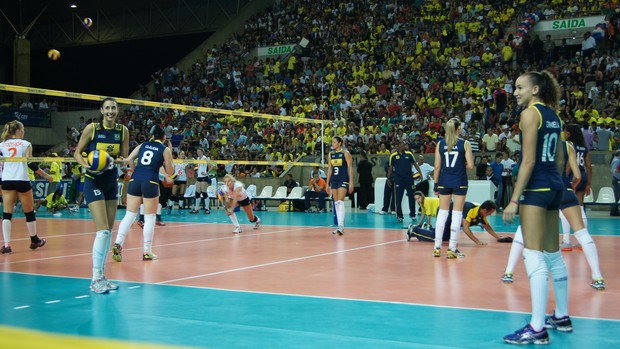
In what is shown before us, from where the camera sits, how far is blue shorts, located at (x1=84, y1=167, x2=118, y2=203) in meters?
7.00

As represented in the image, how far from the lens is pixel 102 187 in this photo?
23.1ft

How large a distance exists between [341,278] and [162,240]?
5.60 meters

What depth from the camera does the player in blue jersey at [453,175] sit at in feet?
30.4

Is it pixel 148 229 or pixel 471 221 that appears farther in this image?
pixel 471 221

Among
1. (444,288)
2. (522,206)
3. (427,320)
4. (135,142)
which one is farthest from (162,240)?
(135,142)

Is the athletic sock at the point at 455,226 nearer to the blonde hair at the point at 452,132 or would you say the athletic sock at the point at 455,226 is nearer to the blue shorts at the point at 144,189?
the blonde hair at the point at 452,132

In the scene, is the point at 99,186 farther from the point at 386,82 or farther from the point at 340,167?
the point at 386,82

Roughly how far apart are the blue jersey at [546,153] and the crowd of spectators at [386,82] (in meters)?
15.5

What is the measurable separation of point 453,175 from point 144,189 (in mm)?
4261

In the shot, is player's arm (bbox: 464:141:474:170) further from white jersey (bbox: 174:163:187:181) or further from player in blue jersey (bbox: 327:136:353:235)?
white jersey (bbox: 174:163:187:181)

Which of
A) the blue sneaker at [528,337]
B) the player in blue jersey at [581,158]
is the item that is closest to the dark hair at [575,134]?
the player in blue jersey at [581,158]

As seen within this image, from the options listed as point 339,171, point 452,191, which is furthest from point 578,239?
point 339,171

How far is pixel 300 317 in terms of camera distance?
5.62 meters

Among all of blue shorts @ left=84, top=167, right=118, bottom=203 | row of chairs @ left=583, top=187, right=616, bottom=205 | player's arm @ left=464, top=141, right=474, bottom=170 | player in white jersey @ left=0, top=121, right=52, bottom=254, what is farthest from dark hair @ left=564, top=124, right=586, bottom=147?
row of chairs @ left=583, top=187, right=616, bottom=205
